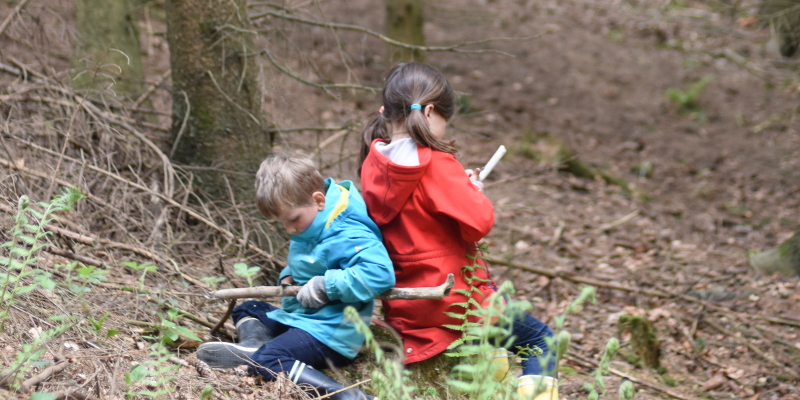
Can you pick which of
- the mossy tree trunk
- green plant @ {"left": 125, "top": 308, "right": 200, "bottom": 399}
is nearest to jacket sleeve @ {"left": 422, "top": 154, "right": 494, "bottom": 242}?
green plant @ {"left": 125, "top": 308, "right": 200, "bottom": 399}

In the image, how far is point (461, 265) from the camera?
119 inches

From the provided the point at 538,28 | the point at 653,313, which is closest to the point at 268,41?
the point at 653,313

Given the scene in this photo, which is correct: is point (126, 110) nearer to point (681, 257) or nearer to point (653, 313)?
point (653, 313)

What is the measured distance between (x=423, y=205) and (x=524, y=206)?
14.5 ft

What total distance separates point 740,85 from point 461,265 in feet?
35.5

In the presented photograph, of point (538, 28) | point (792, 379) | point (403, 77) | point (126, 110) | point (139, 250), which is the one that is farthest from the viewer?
point (538, 28)

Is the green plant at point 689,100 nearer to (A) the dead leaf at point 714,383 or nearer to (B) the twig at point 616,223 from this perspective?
(B) the twig at point 616,223

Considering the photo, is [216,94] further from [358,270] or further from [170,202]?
[358,270]

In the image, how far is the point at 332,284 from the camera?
111 inches

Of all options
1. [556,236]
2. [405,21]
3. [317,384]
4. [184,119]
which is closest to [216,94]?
[184,119]

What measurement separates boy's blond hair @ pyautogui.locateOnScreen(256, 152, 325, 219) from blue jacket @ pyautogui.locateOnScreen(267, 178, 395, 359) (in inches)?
5.0

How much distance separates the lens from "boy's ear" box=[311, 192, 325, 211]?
2907 millimetres

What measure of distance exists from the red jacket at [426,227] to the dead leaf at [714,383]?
75.0 inches

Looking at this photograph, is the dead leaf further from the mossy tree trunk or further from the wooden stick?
the wooden stick
